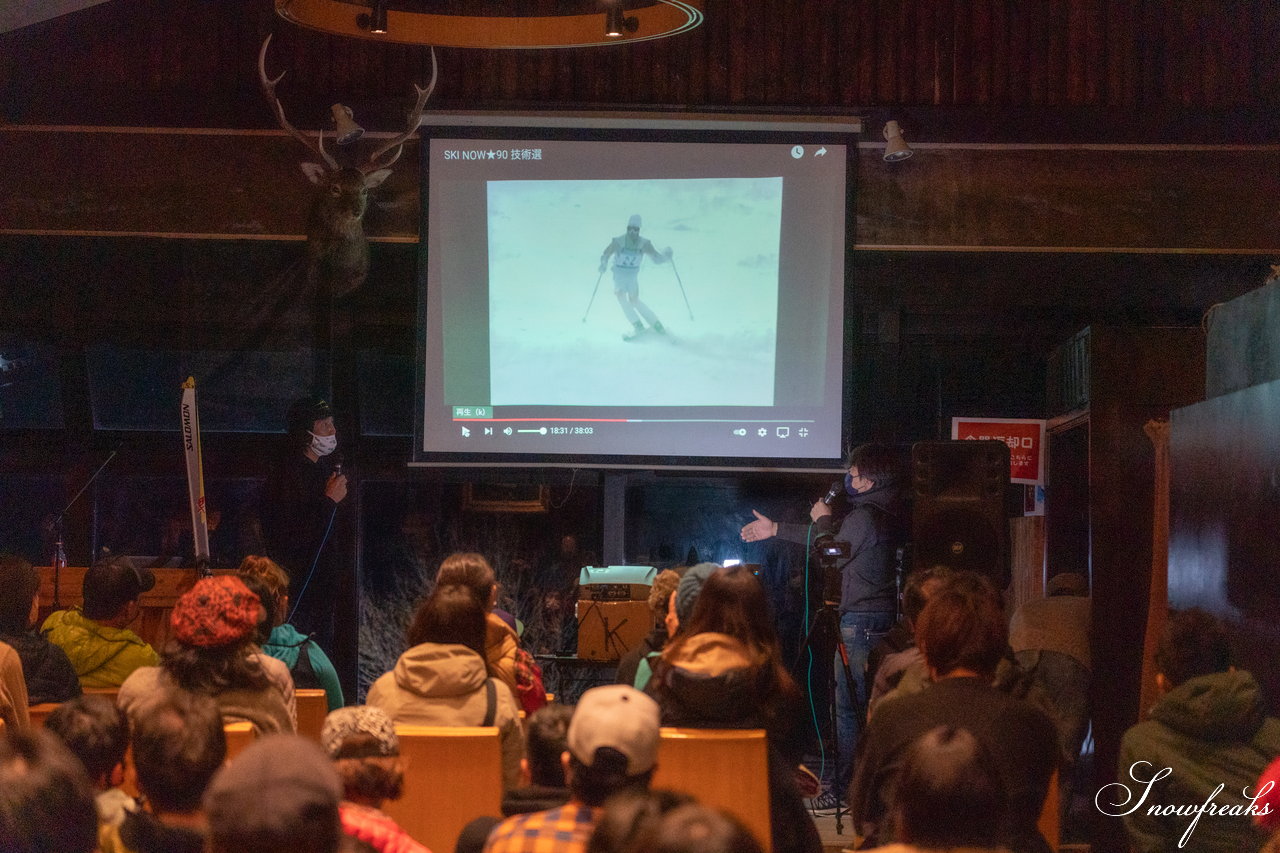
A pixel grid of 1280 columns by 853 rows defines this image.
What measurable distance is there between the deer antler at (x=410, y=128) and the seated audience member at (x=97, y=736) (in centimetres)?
369

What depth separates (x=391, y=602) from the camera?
6574 mm

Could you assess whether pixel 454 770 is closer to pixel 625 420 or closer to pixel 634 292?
pixel 625 420

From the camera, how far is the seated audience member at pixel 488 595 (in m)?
3.49

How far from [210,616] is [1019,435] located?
462 centimetres

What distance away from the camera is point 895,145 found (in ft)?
18.9

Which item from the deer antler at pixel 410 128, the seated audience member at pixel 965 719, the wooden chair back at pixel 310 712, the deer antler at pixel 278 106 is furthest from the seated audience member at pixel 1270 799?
the deer antler at pixel 278 106

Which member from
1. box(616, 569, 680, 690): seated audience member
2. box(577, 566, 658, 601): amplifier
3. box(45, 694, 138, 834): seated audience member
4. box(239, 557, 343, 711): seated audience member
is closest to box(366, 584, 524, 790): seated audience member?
box(616, 569, 680, 690): seated audience member

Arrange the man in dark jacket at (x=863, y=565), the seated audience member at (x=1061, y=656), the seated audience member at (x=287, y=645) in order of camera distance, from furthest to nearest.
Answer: the man in dark jacket at (x=863, y=565) → the seated audience member at (x=1061, y=656) → the seated audience member at (x=287, y=645)

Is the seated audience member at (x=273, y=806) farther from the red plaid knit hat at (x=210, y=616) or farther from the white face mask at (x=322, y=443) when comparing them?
the white face mask at (x=322, y=443)

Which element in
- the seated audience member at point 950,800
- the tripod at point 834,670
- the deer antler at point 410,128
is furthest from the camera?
the deer antler at point 410,128

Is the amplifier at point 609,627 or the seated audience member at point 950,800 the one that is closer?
the seated audience member at point 950,800

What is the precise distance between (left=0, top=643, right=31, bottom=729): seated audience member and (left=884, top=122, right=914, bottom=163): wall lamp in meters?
4.32

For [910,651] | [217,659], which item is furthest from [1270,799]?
[217,659]

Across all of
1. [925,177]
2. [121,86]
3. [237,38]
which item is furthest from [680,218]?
[121,86]
